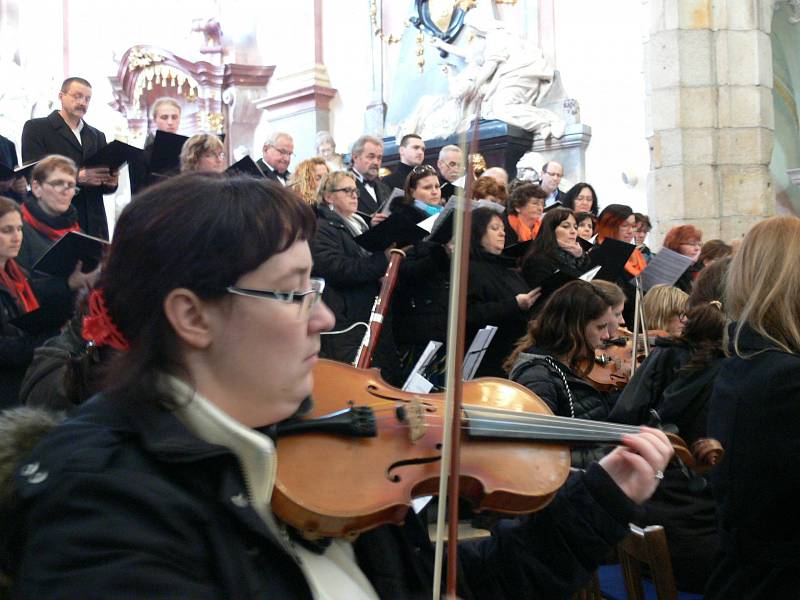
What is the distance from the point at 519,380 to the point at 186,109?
12.1 m

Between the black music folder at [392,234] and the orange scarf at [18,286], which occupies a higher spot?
the black music folder at [392,234]

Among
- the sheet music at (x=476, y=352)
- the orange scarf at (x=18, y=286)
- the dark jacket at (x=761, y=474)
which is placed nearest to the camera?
the dark jacket at (x=761, y=474)

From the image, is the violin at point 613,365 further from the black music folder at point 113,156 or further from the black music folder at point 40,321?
the black music folder at point 113,156

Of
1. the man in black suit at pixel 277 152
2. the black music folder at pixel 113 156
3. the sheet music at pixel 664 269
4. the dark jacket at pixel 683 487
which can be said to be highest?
the man in black suit at pixel 277 152

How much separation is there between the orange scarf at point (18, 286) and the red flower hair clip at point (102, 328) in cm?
282

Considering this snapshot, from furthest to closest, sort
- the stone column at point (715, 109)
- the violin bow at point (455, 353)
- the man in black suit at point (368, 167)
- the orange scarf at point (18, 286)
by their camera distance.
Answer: the stone column at point (715, 109), the man in black suit at point (368, 167), the orange scarf at point (18, 286), the violin bow at point (455, 353)

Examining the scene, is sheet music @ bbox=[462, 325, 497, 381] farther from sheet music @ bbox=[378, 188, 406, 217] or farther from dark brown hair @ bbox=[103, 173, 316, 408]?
dark brown hair @ bbox=[103, 173, 316, 408]

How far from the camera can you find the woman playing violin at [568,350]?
3.56 meters

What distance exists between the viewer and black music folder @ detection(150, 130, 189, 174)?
17.6 feet

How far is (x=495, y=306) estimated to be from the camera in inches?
200

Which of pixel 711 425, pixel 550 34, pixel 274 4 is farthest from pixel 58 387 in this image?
pixel 274 4

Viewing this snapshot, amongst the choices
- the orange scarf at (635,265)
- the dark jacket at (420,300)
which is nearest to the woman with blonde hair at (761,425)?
the dark jacket at (420,300)

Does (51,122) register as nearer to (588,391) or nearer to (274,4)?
(588,391)

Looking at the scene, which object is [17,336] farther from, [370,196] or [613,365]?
[370,196]
